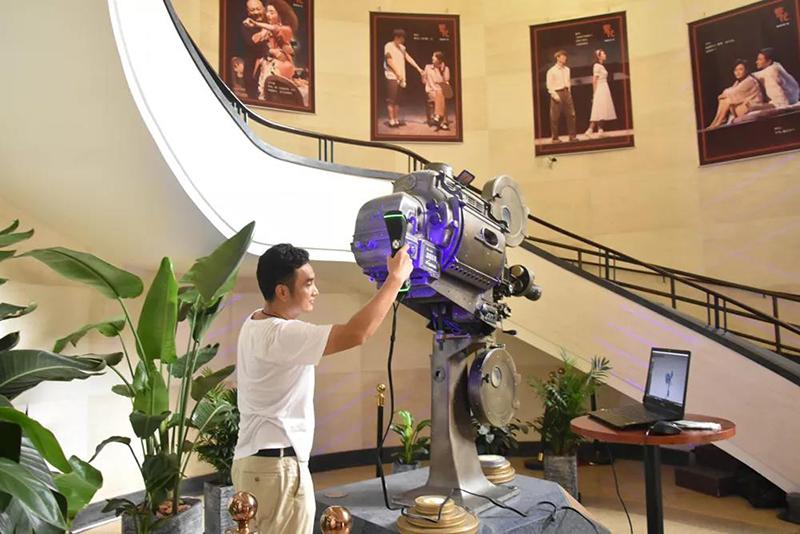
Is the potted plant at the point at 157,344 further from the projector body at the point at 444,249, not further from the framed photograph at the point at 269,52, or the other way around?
the framed photograph at the point at 269,52

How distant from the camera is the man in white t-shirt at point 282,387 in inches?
72.3

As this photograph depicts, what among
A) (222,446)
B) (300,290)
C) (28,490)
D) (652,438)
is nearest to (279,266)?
(300,290)

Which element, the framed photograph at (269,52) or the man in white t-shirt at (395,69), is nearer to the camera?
the framed photograph at (269,52)

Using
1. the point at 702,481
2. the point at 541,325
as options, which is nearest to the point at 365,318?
the point at 541,325

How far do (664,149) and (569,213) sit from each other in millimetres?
1528

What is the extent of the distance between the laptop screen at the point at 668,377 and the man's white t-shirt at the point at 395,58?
649 cm

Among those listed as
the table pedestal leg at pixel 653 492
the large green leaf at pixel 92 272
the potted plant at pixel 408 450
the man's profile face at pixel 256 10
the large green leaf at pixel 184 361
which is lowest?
the potted plant at pixel 408 450

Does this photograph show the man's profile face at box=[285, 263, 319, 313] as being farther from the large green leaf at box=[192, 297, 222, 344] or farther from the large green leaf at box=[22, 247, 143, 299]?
the large green leaf at box=[192, 297, 222, 344]

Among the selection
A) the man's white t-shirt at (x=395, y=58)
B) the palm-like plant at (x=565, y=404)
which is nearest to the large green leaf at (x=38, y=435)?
the palm-like plant at (x=565, y=404)

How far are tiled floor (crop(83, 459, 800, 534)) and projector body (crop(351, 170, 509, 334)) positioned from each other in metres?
2.96

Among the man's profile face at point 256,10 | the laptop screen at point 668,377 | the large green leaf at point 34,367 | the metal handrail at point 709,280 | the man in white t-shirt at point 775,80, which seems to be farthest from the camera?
the man's profile face at point 256,10

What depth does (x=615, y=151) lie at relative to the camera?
8.13m

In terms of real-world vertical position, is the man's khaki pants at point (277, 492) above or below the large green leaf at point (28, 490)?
below

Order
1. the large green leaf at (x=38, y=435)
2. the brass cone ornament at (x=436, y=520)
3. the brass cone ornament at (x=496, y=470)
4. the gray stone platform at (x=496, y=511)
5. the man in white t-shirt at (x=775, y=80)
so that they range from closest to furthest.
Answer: the large green leaf at (x=38, y=435), the brass cone ornament at (x=436, y=520), the gray stone platform at (x=496, y=511), the brass cone ornament at (x=496, y=470), the man in white t-shirt at (x=775, y=80)
